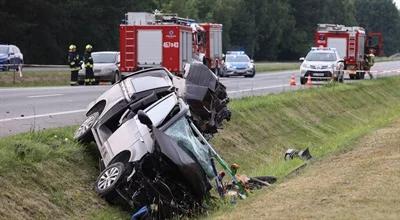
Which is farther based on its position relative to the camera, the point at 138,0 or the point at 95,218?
the point at 138,0

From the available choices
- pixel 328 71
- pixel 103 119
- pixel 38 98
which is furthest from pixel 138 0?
pixel 103 119

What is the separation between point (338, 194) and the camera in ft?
27.8

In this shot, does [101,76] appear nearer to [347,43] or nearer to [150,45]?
[150,45]

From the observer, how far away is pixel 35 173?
953 centimetres

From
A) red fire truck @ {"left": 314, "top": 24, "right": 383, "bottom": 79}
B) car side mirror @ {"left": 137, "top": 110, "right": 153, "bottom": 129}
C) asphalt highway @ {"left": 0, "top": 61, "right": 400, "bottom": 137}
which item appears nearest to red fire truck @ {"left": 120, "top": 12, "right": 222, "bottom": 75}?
asphalt highway @ {"left": 0, "top": 61, "right": 400, "bottom": 137}

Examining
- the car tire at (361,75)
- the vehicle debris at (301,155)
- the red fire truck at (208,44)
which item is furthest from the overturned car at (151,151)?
the car tire at (361,75)

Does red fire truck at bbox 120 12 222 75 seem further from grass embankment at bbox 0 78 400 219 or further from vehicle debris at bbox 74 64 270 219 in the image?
vehicle debris at bbox 74 64 270 219

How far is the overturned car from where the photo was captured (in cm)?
912

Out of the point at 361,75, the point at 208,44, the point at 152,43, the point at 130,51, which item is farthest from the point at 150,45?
the point at 361,75

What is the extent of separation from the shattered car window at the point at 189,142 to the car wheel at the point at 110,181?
31.5 inches

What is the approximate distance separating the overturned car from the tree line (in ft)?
169

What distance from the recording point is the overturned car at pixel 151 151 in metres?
9.12

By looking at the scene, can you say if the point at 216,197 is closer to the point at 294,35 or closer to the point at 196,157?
the point at 196,157

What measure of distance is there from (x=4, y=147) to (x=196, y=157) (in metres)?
2.67
